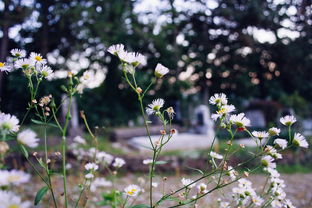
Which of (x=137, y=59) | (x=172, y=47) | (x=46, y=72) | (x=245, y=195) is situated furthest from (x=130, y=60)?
(x=172, y=47)

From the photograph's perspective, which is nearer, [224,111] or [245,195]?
[224,111]

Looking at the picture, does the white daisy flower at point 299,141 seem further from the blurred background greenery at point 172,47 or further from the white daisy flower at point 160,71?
the blurred background greenery at point 172,47

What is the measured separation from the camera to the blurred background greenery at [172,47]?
24.9ft

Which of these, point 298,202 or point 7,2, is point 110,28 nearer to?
point 7,2

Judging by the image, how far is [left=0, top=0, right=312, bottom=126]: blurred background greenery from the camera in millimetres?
7582

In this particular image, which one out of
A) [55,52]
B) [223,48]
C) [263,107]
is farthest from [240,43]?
[55,52]

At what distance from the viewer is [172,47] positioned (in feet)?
32.8

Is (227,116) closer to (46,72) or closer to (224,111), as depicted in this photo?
(224,111)

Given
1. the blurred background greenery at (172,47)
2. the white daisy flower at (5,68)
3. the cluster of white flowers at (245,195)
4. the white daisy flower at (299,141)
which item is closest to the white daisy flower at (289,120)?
the white daisy flower at (299,141)

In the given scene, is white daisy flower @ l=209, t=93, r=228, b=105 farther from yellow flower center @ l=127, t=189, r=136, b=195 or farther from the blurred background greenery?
the blurred background greenery

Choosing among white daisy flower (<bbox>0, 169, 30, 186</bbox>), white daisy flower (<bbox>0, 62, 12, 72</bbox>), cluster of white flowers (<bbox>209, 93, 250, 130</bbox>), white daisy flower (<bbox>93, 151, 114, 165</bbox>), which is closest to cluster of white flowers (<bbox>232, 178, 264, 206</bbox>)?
cluster of white flowers (<bbox>209, 93, 250, 130</bbox>)

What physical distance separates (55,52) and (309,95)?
10.4 meters

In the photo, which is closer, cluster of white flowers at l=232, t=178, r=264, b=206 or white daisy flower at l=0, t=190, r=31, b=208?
white daisy flower at l=0, t=190, r=31, b=208

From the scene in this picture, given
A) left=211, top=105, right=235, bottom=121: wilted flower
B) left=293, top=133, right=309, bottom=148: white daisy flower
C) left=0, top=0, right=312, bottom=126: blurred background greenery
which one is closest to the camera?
left=293, top=133, right=309, bottom=148: white daisy flower
